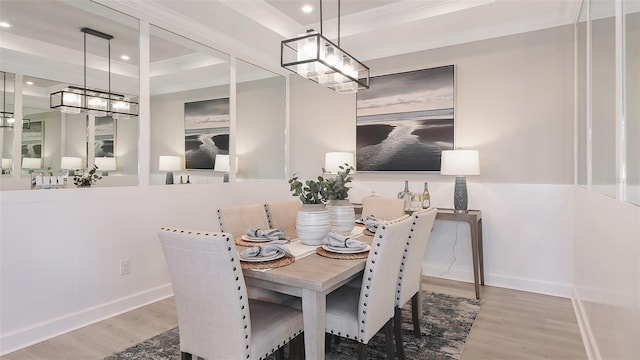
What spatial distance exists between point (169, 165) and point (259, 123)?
4.69 feet

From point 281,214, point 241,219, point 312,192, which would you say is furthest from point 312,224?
point 281,214

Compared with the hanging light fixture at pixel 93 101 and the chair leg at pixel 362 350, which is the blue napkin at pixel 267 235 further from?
the hanging light fixture at pixel 93 101

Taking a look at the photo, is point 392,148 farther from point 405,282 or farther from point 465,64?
point 405,282

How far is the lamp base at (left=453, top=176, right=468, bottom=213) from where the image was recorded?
355 centimetres

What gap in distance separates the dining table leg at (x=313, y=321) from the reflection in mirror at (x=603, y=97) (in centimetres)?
149

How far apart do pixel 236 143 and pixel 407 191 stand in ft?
6.60

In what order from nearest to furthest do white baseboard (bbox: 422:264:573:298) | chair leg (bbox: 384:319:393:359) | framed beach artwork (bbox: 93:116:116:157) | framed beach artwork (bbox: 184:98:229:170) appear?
chair leg (bbox: 384:319:393:359), framed beach artwork (bbox: 93:116:116:157), white baseboard (bbox: 422:264:573:298), framed beach artwork (bbox: 184:98:229:170)

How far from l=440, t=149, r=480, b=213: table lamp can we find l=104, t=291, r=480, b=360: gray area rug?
3.38 ft

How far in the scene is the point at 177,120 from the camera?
3674 mm

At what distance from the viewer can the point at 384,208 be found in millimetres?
3332

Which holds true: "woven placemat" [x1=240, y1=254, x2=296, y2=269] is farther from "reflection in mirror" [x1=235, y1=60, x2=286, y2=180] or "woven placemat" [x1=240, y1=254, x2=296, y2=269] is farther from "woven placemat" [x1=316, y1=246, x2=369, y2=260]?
"reflection in mirror" [x1=235, y1=60, x2=286, y2=180]

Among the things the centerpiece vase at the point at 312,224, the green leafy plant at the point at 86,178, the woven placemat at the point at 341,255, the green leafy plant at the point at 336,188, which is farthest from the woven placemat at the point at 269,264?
the green leafy plant at the point at 86,178

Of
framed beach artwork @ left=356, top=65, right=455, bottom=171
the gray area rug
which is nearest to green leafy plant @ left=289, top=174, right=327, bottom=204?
the gray area rug

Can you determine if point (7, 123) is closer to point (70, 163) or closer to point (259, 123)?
point (70, 163)
